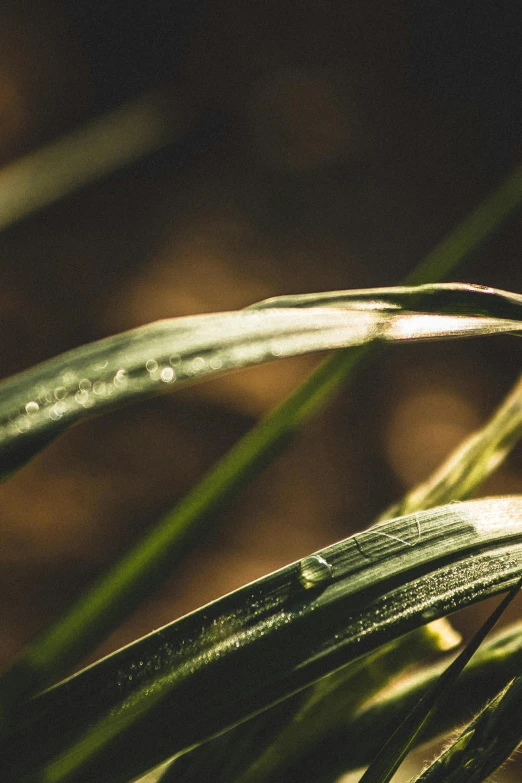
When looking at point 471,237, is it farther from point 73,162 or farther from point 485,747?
point 73,162

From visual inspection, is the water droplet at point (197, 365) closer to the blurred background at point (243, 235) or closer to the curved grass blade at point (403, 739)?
the curved grass blade at point (403, 739)

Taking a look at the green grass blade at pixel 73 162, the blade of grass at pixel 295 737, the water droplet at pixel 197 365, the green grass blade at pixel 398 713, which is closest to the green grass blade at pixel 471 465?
the blade of grass at pixel 295 737

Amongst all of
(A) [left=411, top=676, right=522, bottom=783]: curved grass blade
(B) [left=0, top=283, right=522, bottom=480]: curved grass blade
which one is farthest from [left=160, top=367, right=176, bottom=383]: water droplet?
(A) [left=411, top=676, right=522, bottom=783]: curved grass blade

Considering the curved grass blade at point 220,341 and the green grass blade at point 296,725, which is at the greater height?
the curved grass blade at point 220,341

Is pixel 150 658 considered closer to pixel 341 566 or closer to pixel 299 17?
pixel 341 566

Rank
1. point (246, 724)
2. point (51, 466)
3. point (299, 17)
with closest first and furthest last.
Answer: point (246, 724), point (51, 466), point (299, 17)

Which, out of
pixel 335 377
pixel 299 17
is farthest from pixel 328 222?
pixel 335 377

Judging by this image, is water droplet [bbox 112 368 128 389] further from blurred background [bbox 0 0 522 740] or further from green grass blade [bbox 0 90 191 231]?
blurred background [bbox 0 0 522 740]

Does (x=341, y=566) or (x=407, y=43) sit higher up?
(x=407, y=43)
